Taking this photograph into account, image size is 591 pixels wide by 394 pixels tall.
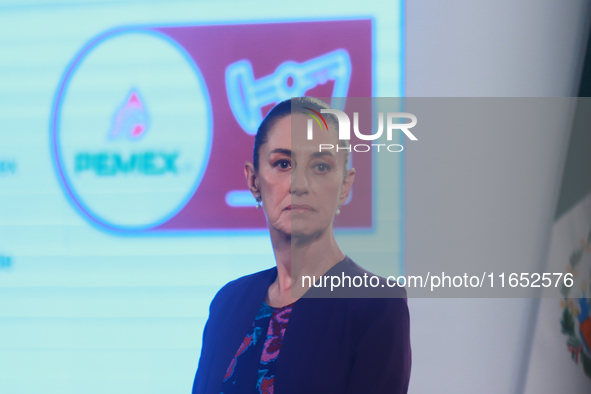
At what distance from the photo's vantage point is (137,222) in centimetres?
133

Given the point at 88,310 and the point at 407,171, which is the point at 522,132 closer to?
the point at 407,171

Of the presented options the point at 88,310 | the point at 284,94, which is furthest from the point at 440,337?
the point at 88,310

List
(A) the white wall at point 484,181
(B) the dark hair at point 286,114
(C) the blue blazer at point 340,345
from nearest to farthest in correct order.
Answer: (C) the blue blazer at point 340,345
(B) the dark hair at point 286,114
(A) the white wall at point 484,181

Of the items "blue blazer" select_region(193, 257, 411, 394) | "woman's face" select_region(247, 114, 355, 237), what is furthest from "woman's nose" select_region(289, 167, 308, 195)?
"blue blazer" select_region(193, 257, 411, 394)

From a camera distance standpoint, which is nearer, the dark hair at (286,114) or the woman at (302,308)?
Result: the woman at (302,308)

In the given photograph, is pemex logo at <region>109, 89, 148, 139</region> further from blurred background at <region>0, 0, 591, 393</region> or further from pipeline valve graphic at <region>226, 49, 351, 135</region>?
pipeline valve graphic at <region>226, 49, 351, 135</region>

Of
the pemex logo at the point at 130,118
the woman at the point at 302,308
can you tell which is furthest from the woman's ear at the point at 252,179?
the pemex logo at the point at 130,118

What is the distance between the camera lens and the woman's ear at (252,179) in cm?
116

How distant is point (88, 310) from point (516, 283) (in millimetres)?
1388

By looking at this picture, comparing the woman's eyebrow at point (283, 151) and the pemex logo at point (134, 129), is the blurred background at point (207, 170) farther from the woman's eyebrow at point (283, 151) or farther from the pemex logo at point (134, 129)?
the woman's eyebrow at point (283, 151)

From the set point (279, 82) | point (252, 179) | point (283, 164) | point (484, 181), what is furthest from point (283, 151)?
point (484, 181)

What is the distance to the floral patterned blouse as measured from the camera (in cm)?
101

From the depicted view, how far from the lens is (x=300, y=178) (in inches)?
42.4

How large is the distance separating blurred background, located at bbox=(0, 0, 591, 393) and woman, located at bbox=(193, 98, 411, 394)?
5.7 inches
